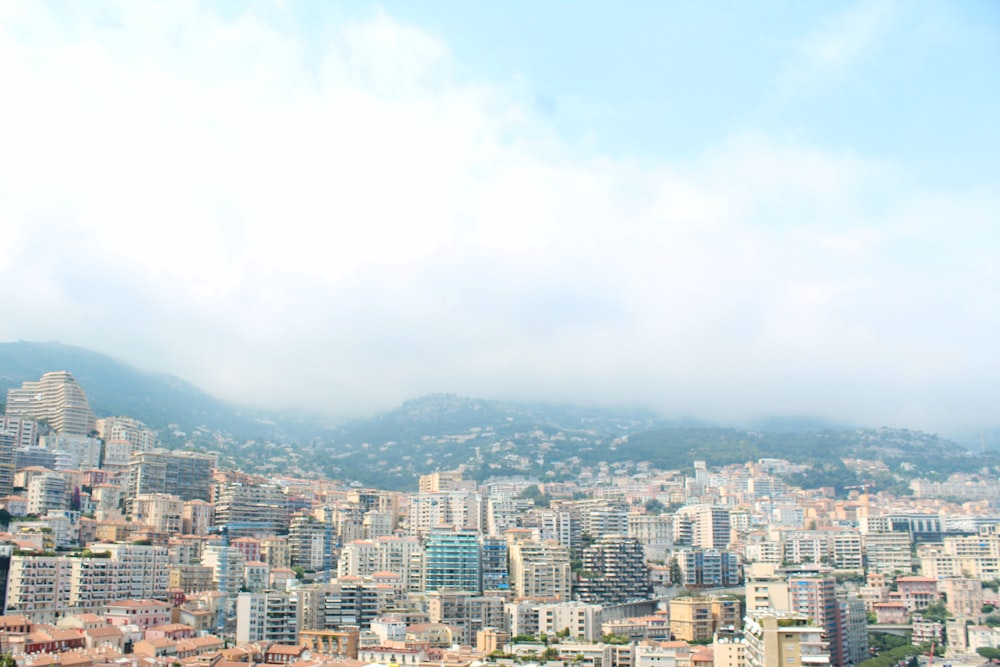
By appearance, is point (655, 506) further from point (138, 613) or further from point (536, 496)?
point (138, 613)

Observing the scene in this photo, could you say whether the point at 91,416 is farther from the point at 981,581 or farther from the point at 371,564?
the point at 981,581

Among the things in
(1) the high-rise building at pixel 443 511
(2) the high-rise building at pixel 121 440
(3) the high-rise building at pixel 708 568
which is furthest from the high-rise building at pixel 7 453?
(3) the high-rise building at pixel 708 568

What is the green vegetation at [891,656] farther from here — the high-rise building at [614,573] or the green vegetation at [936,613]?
the high-rise building at [614,573]

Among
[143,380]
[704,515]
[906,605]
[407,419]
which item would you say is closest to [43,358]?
[143,380]

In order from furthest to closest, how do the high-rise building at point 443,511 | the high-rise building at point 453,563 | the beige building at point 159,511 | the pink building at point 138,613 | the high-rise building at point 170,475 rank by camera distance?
the high-rise building at point 443,511, the high-rise building at point 170,475, the beige building at point 159,511, the high-rise building at point 453,563, the pink building at point 138,613

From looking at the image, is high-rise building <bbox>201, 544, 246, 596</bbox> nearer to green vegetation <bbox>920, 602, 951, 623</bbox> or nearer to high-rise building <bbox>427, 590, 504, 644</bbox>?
high-rise building <bbox>427, 590, 504, 644</bbox>

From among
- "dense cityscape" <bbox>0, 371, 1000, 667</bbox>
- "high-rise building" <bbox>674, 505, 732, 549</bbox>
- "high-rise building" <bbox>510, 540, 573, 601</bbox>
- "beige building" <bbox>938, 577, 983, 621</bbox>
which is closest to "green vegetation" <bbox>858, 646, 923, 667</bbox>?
"dense cityscape" <bbox>0, 371, 1000, 667</bbox>
